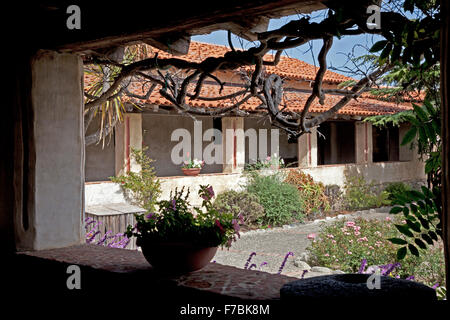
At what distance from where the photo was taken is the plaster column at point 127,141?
978 centimetres

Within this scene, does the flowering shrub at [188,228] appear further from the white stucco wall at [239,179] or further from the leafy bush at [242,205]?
the leafy bush at [242,205]

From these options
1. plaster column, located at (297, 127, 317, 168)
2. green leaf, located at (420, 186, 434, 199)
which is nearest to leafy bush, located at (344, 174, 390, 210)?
plaster column, located at (297, 127, 317, 168)

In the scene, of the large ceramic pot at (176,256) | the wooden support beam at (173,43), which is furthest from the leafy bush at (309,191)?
the large ceramic pot at (176,256)

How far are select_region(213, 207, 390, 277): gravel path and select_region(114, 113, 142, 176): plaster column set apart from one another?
2.66m

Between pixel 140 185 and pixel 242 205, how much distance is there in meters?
2.26

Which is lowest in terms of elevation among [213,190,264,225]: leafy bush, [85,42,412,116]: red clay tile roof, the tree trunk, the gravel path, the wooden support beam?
the gravel path

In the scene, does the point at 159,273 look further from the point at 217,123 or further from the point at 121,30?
the point at 217,123

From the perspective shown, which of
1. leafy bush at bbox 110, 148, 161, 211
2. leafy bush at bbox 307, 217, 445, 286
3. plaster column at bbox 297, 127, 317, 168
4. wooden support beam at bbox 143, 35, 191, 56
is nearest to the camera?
wooden support beam at bbox 143, 35, 191, 56

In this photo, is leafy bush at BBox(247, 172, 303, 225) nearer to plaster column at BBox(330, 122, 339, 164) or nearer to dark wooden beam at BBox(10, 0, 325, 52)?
plaster column at BBox(330, 122, 339, 164)

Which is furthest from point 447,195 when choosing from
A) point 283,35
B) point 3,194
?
point 3,194

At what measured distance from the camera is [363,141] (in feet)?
46.9

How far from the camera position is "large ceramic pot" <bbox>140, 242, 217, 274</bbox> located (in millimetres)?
2406

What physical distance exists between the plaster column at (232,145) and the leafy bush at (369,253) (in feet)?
14.6

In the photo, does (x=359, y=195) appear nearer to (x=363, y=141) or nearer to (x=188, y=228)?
(x=363, y=141)
